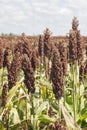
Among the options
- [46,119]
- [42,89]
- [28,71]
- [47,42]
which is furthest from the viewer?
[47,42]

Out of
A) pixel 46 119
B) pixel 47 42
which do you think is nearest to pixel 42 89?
pixel 47 42

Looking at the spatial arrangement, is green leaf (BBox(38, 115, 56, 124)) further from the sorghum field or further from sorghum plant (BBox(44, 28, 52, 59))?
sorghum plant (BBox(44, 28, 52, 59))

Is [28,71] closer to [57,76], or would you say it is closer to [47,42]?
[57,76]

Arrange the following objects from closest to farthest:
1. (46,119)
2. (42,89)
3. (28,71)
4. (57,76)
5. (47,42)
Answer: (57,76) → (28,71) → (46,119) → (42,89) → (47,42)

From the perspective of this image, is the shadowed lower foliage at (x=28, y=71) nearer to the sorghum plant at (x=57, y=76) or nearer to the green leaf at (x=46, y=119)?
the sorghum plant at (x=57, y=76)

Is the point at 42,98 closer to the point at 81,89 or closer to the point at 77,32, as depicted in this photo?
the point at 81,89

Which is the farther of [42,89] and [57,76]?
[42,89]

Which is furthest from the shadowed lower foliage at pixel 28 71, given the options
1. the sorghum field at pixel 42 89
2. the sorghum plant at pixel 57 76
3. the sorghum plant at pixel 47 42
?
the sorghum plant at pixel 47 42

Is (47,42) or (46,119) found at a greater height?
(47,42)

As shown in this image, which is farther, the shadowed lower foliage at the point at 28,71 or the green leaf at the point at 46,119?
the green leaf at the point at 46,119

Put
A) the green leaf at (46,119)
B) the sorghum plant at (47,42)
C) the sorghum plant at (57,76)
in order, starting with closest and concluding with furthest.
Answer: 1. the sorghum plant at (57,76)
2. the green leaf at (46,119)
3. the sorghum plant at (47,42)

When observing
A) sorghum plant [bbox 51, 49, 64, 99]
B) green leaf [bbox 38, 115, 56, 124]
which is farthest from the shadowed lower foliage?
green leaf [bbox 38, 115, 56, 124]

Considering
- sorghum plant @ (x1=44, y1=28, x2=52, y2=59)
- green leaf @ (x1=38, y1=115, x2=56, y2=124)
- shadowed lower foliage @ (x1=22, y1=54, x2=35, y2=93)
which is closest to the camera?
A: shadowed lower foliage @ (x1=22, y1=54, x2=35, y2=93)

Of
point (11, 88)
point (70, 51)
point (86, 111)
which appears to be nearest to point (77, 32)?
point (70, 51)
